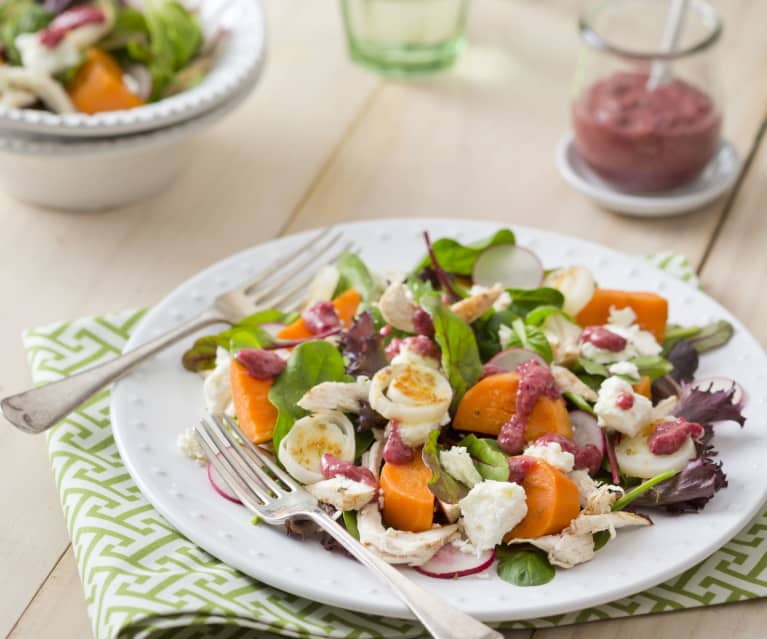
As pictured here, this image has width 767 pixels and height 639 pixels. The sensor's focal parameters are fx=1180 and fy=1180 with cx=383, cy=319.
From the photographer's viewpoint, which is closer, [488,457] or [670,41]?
[488,457]

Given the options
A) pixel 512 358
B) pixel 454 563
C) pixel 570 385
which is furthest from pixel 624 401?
pixel 454 563

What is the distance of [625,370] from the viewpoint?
2207 millimetres

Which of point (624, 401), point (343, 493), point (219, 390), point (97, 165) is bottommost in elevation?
point (97, 165)

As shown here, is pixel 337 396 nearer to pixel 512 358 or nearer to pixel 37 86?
pixel 512 358

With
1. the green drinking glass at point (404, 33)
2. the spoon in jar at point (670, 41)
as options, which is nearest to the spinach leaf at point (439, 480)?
the spoon in jar at point (670, 41)

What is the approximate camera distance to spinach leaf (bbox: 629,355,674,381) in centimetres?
229

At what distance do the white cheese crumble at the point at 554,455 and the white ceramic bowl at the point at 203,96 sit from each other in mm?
1369

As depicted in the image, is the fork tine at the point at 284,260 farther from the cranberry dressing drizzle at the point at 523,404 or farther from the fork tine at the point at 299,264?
the cranberry dressing drizzle at the point at 523,404

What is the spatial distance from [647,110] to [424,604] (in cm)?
191

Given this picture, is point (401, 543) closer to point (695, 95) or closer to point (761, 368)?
point (761, 368)

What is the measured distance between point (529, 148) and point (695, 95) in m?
0.54

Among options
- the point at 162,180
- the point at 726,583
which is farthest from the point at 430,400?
the point at 162,180

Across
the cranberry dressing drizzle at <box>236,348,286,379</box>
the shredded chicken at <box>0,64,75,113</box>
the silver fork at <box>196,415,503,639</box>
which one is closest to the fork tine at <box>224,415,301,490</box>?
the silver fork at <box>196,415,503,639</box>

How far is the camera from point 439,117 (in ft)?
12.1
